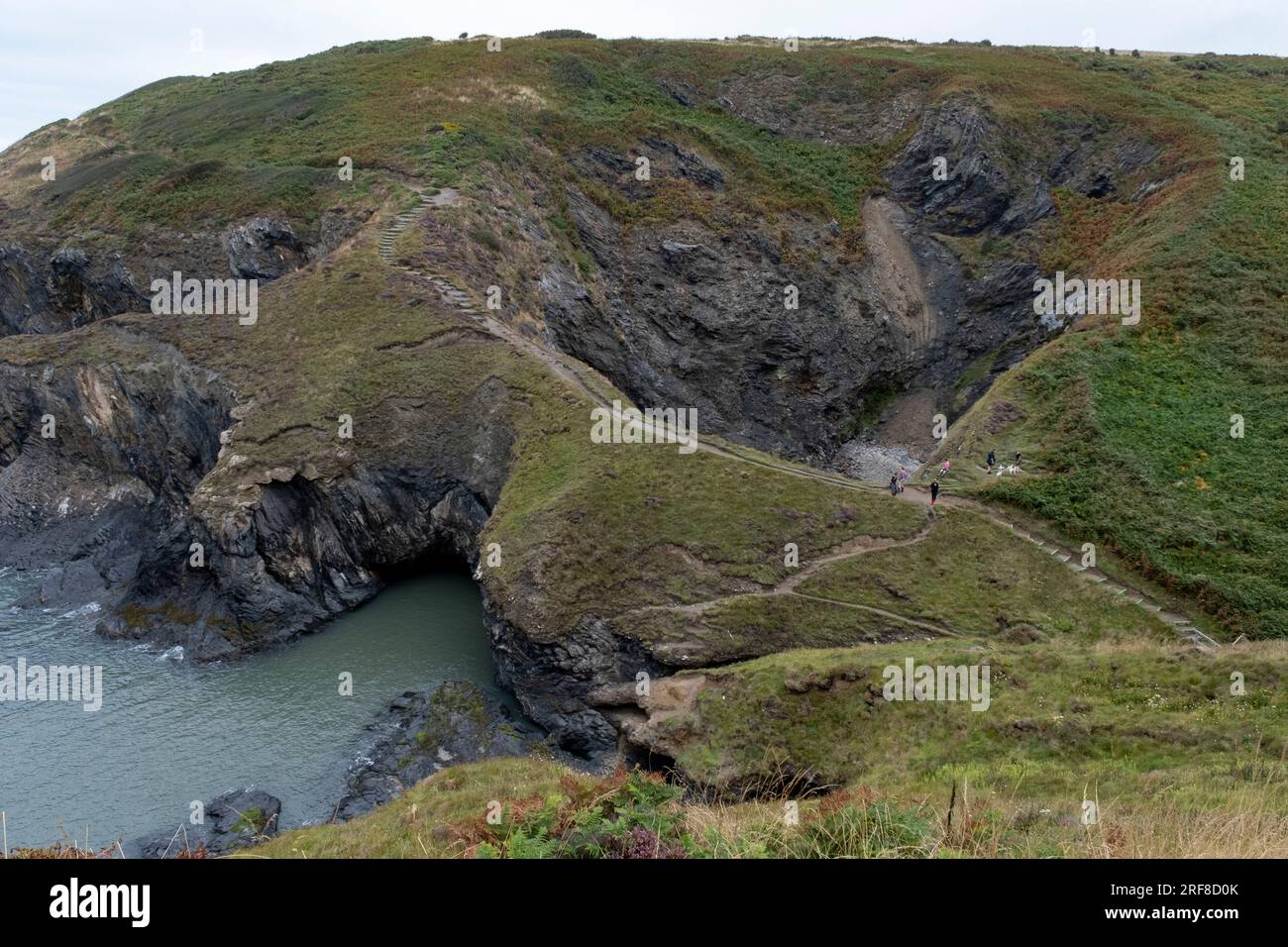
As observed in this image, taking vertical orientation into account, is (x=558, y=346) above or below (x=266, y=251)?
below

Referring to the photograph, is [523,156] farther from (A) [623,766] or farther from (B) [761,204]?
(A) [623,766]

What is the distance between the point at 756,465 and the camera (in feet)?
136

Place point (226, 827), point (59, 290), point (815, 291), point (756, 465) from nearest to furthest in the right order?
point (226, 827), point (756, 465), point (59, 290), point (815, 291)

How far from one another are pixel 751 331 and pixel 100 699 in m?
51.5

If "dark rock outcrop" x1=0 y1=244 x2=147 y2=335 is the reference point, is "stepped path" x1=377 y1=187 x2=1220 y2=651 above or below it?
below

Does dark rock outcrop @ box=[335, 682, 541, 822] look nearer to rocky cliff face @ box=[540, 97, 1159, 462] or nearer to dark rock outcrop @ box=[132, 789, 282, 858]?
dark rock outcrop @ box=[132, 789, 282, 858]

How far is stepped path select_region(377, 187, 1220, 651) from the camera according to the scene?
33938 millimetres

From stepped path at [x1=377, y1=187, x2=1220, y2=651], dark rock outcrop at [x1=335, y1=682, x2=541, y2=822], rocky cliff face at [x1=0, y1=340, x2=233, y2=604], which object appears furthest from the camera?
rocky cliff face at [x1=0, y1=340, x2=233, y2=604]

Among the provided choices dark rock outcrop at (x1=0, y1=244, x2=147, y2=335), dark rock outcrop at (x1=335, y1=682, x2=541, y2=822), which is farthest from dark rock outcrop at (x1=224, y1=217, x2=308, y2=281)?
dark rock outcrop at (x1=335, y1=682, x2=541, y2=822)

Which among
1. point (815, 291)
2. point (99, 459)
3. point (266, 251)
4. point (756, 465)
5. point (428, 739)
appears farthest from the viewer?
point (815, 291)

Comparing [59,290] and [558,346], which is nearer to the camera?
[558,346]

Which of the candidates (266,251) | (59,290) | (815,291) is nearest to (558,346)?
(266,251)

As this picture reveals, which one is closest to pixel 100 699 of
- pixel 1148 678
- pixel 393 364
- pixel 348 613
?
pixel 348 613

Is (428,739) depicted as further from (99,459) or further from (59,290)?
(59,290)
